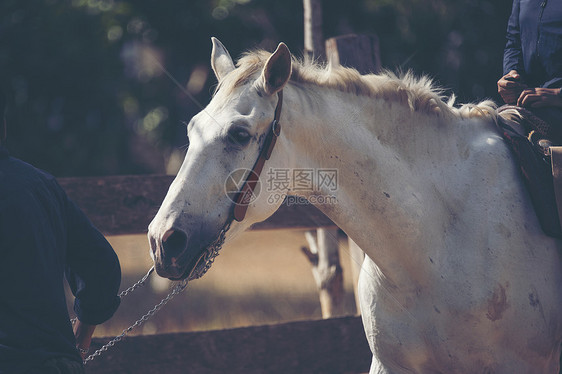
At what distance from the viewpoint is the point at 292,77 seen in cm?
269

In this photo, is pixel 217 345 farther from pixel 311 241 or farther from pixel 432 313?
pixel 311 241

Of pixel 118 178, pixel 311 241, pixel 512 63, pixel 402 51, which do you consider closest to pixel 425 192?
pixel 512 63

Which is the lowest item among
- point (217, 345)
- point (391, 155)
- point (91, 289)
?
point (217, 345)

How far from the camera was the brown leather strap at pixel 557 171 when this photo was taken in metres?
2.62

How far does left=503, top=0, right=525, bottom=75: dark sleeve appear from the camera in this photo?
3.28 m

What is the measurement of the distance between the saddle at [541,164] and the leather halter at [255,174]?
1117 millimetres

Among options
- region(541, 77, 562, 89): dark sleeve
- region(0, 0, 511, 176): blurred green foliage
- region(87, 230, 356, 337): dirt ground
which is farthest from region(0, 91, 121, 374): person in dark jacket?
region(0, 0, 511, 176): blurred green foliage

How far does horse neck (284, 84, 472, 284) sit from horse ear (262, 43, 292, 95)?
0.12 metres

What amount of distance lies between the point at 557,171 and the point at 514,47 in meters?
1.00

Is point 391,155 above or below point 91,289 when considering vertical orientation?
above

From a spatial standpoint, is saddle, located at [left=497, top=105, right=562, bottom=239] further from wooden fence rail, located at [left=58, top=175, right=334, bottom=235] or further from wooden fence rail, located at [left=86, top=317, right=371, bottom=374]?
wooden fence rail, located at [left=58, top=175, right=334, bottom=235]

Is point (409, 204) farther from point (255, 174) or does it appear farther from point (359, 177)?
point (255, 174)

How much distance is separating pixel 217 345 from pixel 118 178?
1271 mm

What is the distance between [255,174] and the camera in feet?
8.09
